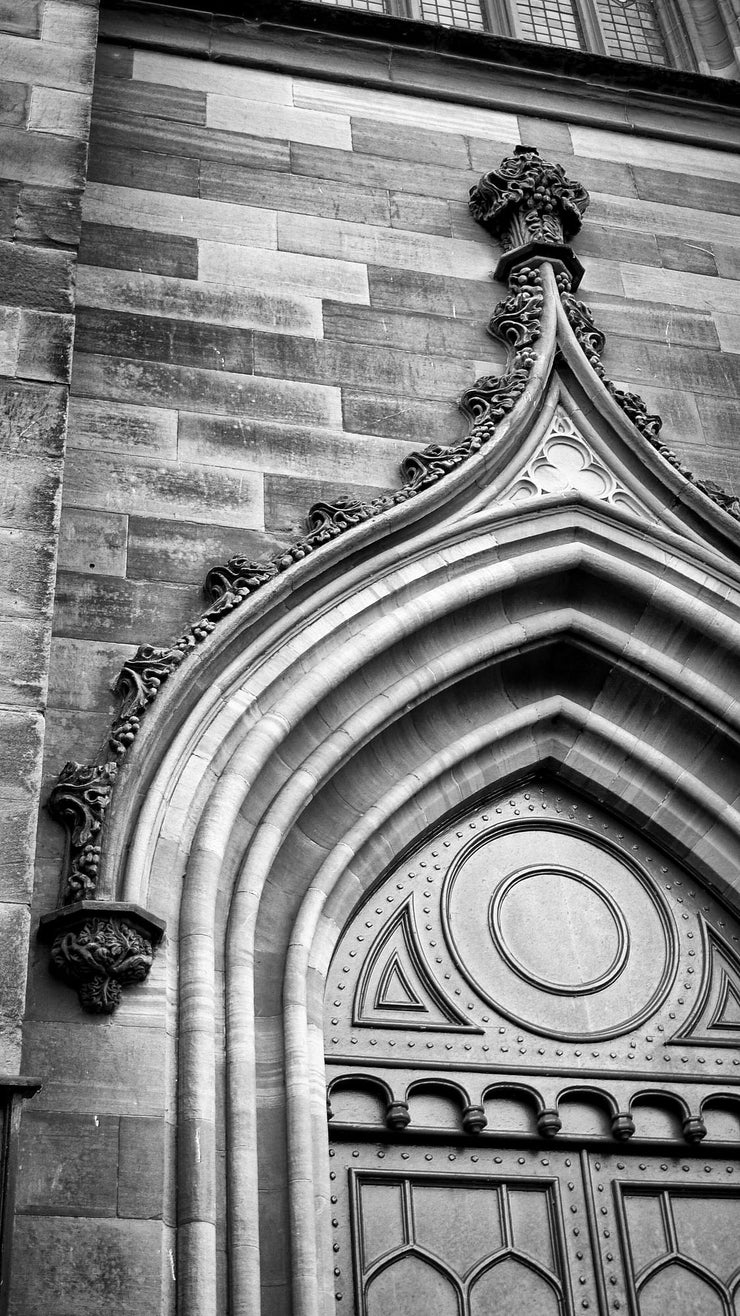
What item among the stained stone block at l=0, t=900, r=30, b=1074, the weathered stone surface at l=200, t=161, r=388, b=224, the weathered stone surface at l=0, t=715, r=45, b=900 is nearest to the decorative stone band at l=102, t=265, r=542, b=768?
the weathered stone surface at l=0, t=715, r=45, b=900

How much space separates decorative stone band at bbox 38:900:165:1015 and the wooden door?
1.27 meters

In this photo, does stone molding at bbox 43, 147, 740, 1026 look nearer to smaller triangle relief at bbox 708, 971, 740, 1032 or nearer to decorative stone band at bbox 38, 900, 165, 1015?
decorative stone band at bbox 38, 900, 165, 1015

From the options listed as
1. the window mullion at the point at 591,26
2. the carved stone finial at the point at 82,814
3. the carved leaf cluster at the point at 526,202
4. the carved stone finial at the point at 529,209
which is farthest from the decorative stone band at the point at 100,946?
the window mullion at the point at 591,26

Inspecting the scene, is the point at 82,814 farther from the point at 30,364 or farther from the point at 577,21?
the point at 577,21

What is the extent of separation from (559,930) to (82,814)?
8.38 feet

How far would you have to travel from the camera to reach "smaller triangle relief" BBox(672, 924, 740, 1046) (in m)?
7.64

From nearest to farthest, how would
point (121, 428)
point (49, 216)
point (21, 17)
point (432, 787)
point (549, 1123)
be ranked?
Result: point (549, 1123) < point (49, 216) < point (432, 787) < point (121, 428) < point (21, 17)

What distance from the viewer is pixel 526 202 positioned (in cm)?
962

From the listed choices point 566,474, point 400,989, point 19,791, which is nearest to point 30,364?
point 19,791

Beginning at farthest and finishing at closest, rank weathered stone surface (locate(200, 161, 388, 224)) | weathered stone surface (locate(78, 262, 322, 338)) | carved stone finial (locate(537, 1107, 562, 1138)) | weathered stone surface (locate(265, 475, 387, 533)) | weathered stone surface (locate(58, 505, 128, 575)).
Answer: weathered stone surface (locate(200, 161, 388, 224))
weathered stone surface (locate(78, 262, 322, 338))
weathered stone surface (locate(265, 475, 387, 533))
weathered stone surface (locate(58, 505, 128, 575))
carved stone finial (locate(537, 1107, 562, 1138))

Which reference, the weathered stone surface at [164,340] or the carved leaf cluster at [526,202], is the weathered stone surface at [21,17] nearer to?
the weathered stone surface at [164,340]

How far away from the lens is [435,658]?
796 cm

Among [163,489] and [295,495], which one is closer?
[163,489]

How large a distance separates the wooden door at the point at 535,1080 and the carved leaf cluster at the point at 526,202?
11.5 ft
